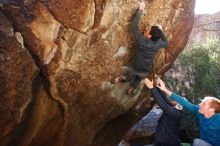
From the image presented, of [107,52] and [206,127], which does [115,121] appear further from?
[206,127]

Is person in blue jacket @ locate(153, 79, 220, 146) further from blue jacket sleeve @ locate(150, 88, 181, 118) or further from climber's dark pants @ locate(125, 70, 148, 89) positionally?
climber's dark pants @ locate(125, 70, 148, 89)

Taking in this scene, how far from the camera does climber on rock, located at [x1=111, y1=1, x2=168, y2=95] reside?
8.45 m

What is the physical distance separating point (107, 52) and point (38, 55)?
67.1 inches

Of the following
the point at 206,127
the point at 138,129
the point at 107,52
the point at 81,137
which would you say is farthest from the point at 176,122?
the point at 138,129

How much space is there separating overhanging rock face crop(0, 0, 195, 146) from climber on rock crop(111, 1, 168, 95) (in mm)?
209

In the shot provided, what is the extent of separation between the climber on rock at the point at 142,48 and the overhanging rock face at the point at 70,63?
0.21 metres

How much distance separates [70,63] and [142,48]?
5.37 feet

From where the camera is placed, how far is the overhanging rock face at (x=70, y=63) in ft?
24.5

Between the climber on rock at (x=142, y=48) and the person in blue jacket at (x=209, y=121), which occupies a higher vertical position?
the climber on rock at (x=142, y=48)

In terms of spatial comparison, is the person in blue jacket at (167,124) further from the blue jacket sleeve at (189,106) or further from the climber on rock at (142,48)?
the climber on rock at (142,48)

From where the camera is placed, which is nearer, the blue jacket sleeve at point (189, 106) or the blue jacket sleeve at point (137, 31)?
the blue jacket sleeve at point (189, 106)

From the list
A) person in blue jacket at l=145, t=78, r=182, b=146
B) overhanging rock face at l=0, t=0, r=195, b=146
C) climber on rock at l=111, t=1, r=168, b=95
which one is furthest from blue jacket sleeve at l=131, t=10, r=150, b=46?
person in blue jacket at l=145, t=78, r=182, b=146

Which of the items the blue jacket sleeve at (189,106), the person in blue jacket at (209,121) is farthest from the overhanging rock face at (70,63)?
the person in blue jacket at (209,121)

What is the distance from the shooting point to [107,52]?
343 inches
